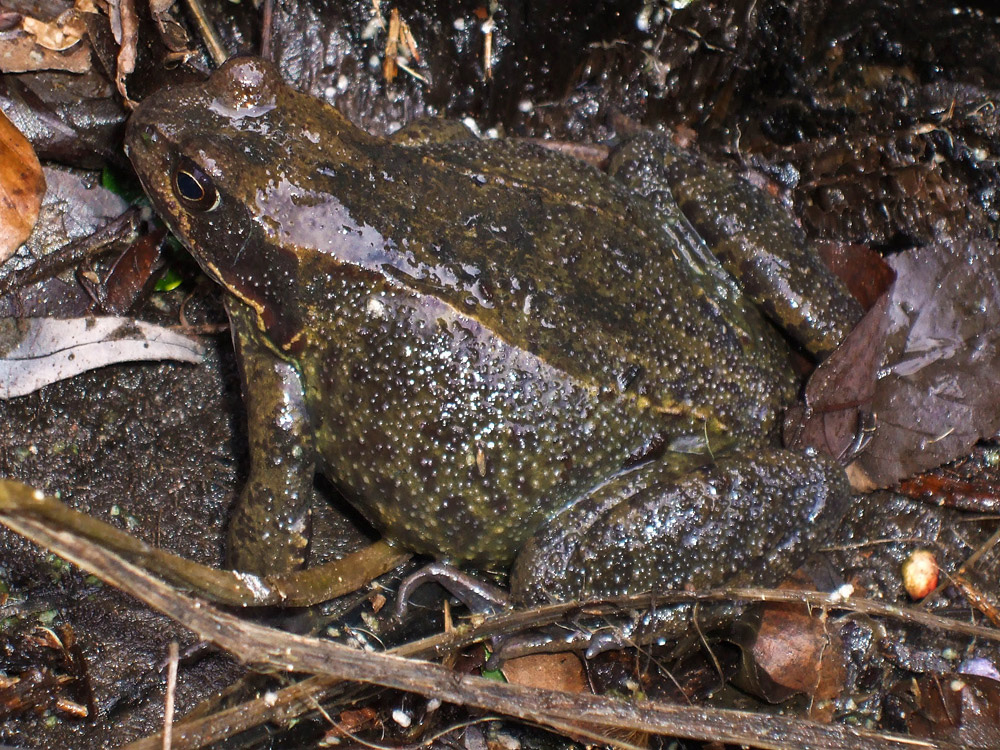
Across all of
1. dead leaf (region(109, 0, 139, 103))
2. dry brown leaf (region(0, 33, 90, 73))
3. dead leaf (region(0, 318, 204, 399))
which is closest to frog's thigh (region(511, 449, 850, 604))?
dead leaf (region(0, 318, 204, 399))

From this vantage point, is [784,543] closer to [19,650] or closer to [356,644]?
[356,644]

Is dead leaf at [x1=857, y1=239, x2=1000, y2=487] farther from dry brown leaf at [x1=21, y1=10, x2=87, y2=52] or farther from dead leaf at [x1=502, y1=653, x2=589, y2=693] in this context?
dry brown leaf at [x1=21, y1=10, x2=87, y2=52]

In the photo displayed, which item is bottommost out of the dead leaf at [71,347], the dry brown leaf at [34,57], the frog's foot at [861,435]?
the frog's foot at [861,435]

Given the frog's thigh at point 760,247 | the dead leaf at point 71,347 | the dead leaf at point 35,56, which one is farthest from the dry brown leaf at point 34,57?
the frog's thigh at point 760,247

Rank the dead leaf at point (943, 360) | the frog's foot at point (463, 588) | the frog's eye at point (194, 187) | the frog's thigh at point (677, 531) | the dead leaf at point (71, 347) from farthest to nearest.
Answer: the dead leaf at point (943, 360) < the dead leaf at point (71, 347) < the frog's foot at point (463, 588) < the frog's thigh at point (677, 531) < the frog's eye at point (194, 187)

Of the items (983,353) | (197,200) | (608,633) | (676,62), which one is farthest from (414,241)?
(983,353)

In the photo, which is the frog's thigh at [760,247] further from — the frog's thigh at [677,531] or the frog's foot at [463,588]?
the frog's foot at [463,588]
